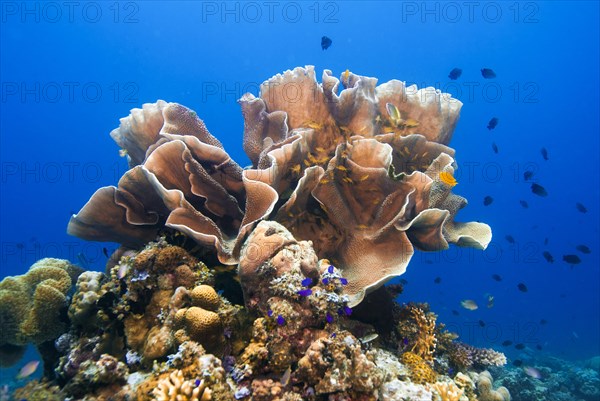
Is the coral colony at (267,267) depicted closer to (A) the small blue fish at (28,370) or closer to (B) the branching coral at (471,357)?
(B) the branching coral at (471,357)

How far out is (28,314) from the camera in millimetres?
3932

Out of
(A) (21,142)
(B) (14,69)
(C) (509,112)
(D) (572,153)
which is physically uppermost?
(C) (509,112)

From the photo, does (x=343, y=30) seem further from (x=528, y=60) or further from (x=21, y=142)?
(x=21, y=142)

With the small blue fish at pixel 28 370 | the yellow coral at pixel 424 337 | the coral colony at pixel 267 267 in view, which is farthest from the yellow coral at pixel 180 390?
the yellow coral at pixel 424 337

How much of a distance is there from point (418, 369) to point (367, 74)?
10399 cm

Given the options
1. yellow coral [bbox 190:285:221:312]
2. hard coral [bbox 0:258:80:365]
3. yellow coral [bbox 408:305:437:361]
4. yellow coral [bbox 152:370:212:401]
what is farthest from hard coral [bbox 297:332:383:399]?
hard coral [bbox 0:258:80:365]

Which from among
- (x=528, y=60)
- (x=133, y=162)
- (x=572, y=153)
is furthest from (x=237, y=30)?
(x=133, y=162)

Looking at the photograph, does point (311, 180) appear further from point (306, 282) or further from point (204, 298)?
point (204, 298)

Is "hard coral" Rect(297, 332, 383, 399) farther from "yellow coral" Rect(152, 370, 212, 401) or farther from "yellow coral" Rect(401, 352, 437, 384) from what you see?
"yellow coral" Rect(401, 352, 437, 384)

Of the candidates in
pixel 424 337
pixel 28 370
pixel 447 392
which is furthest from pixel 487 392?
pixel 28 370

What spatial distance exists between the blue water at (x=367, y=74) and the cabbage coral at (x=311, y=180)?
237 feet

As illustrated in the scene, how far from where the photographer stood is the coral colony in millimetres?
2791

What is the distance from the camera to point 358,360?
2.65 metres

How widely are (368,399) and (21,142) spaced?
12688cm
